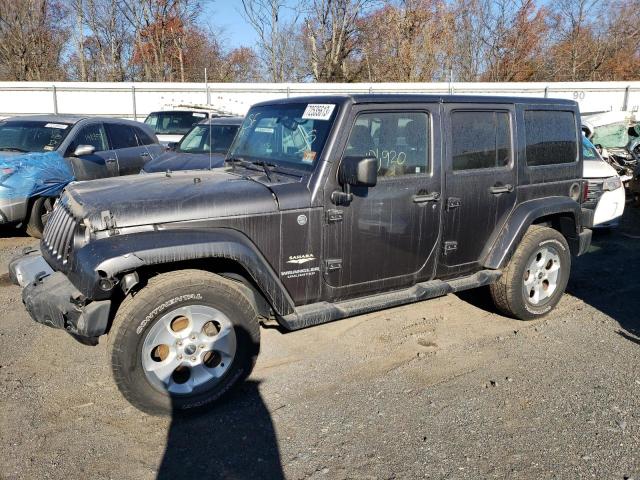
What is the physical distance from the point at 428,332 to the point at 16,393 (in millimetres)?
3232

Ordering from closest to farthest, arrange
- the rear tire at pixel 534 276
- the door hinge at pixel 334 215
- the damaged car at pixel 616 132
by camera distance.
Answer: the door hinge at pixel 334 215 < the rear tire at pixel 534 276 < the damaged car at pixel 616 132

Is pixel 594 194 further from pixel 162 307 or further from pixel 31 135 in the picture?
pixel 31 135

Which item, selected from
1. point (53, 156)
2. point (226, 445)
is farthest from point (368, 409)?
point (53, 156)

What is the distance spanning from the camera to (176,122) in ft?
44.7

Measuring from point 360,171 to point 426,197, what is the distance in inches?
32.8

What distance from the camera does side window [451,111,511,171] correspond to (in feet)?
13.7

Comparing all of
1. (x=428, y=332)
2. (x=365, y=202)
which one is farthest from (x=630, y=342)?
(x=365, y=202)

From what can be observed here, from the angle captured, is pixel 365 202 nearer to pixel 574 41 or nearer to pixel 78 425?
pixel 78 425

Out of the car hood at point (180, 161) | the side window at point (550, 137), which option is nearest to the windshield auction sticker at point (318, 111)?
the side window at point (550, 137)

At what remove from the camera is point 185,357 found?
3.27m

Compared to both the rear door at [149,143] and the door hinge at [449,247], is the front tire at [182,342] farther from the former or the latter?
the rear door at [149,143]

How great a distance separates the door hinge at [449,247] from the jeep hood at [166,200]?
155cm

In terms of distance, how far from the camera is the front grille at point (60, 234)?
3316mm

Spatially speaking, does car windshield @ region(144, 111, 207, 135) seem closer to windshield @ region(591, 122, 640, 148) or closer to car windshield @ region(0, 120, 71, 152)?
car windshield @ region(0, 120, 71, 152)
